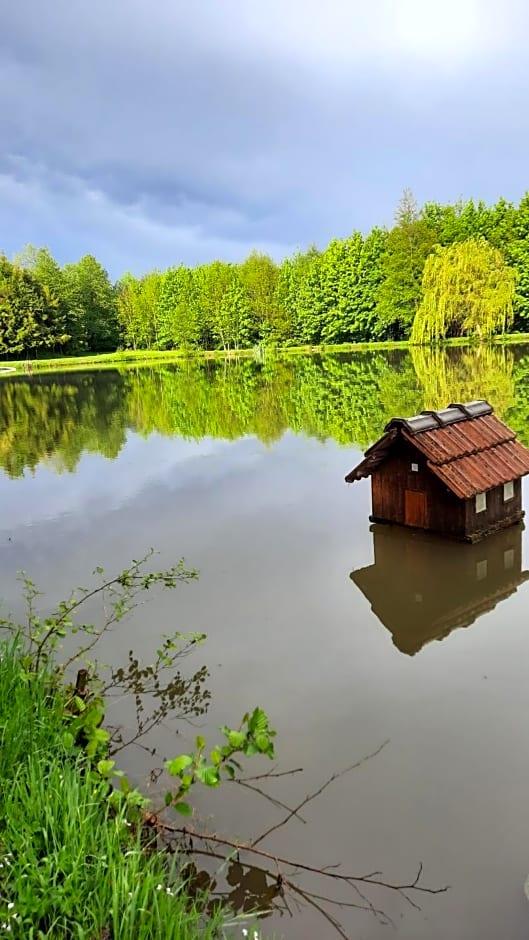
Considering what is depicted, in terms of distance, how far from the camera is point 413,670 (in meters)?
6.88

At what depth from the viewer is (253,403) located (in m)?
29.8

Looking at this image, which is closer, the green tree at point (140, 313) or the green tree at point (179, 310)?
the green tree at point (179, 310)

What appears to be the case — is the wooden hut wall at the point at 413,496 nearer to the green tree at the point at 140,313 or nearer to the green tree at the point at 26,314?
the green tree at the point at 26,314

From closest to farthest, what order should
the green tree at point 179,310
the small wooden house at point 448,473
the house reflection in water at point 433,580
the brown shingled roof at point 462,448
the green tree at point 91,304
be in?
1. the house reflection in water at point 433,580
2. the brown shingled roof at point 462,448
3. the small wooden house at point 448,473
4. the green tree at point 179,310
5. the green tree at point 91,304

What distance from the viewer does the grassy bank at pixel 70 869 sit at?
3230mm

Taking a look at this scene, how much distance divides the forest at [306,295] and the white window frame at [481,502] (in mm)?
40542

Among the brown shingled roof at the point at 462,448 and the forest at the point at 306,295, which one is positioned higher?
the forest at the point at 306,295

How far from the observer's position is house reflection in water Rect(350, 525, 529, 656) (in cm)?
799

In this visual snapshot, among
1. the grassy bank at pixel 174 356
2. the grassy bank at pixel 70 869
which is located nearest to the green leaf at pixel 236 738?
the grassy bank at pixel 70 869

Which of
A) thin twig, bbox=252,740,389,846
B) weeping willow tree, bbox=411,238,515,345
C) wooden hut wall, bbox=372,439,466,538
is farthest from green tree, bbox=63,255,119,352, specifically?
thin twig, bbox=252,740,389,846

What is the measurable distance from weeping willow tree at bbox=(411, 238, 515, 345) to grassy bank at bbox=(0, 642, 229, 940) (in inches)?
1885

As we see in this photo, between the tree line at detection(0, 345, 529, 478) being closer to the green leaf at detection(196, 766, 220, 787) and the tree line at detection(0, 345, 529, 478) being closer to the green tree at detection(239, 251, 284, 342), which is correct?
the green leaf at detection(196, 766, 220, 787)

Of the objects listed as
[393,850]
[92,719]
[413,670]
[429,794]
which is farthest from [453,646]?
[92,719]

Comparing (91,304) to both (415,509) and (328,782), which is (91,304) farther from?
(328,782)
